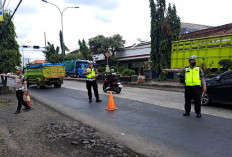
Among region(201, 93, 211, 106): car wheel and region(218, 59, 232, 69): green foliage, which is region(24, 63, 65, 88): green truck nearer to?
region(218, 59, 232, 69): green foliage

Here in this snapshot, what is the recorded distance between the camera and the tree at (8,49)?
1216cm

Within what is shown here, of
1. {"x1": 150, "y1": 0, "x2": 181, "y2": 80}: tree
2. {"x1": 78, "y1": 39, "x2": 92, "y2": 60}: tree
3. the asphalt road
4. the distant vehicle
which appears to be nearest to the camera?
the asphalt road

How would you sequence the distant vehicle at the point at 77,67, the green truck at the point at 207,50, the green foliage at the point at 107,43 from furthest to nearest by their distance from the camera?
the green foliage at the point at 107,43 → the distant vehicle at the point at 77,67 → the green truck at the point at 207,50

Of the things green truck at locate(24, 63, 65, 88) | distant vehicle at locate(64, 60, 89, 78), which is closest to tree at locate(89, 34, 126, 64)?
distant vehicle at locate(64, 60, 89, 78)

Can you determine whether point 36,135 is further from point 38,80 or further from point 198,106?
point 38,80

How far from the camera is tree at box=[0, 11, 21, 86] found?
12.2 metres

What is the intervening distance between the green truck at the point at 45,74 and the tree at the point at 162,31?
909 cm

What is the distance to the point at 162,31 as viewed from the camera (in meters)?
19.2

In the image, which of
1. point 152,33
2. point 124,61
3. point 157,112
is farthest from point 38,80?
point 124,61

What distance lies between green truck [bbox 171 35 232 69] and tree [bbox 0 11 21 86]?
1240cm

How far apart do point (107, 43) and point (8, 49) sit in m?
23.1

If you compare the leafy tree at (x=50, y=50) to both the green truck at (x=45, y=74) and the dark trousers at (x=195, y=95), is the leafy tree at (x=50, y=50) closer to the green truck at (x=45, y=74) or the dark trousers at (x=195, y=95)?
the green truck at (x=45, y=74)

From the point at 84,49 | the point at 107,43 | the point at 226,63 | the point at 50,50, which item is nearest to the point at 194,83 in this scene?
the point at 226,63

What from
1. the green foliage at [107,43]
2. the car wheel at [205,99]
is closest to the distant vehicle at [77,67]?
the green foliage at [107,43]
